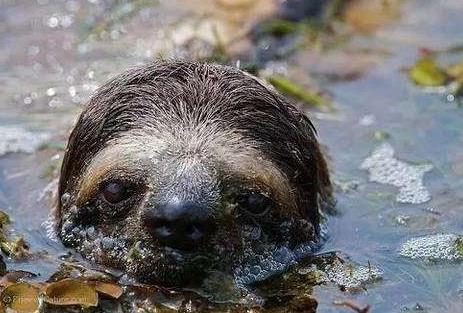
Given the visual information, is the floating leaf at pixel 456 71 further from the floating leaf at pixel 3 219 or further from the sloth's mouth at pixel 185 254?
the floating leaf at pixel 3 219

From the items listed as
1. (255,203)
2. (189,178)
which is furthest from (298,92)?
(189,178)

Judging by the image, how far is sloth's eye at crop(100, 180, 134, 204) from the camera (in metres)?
5.98

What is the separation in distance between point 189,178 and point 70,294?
0.82 m

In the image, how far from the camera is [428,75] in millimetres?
9906

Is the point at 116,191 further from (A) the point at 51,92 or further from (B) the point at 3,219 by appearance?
(A) the point at 51,92

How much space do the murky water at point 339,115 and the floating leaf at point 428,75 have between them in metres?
0.10

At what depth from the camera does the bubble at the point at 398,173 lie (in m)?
7.98

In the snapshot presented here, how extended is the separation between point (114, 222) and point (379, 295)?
150cm

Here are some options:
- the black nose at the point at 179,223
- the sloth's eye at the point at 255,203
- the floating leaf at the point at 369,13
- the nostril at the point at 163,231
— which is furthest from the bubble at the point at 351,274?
the floating leaf at the point at 369,13

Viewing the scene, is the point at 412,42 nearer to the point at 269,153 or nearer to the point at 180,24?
the point at 180,24

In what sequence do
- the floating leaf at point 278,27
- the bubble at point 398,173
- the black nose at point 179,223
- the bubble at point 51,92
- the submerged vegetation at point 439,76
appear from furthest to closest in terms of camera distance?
1. the floating leaf at point 278,27
2. the submerged vegetation at point 439,76
3. the bubble at point 51,92
4. the bubble at point 398,173
5. the black nose at point 179,223

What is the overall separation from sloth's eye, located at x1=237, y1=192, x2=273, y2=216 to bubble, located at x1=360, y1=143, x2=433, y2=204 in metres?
2.05

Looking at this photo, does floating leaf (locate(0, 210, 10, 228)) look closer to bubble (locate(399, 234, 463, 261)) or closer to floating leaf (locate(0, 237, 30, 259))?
floating leaf (locate(0, 237, 30, 259))

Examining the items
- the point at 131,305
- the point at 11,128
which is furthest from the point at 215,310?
the point at 11,128
